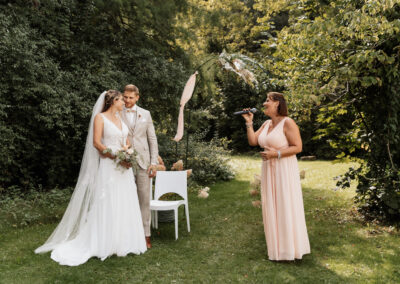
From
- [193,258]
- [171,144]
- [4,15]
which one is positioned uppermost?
[4,15]

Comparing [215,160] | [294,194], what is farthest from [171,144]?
[294,194]

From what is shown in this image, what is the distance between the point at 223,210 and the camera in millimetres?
6336

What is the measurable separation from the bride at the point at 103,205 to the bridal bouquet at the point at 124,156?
2.3 inches

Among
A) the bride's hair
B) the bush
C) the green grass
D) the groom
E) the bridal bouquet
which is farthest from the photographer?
the bush

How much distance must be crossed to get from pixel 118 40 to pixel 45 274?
19.4 ft

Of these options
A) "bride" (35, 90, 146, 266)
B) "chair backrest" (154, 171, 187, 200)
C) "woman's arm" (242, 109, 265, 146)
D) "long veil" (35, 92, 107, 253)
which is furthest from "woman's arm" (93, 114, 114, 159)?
"woman's arm" (242, 109, 265, 146)

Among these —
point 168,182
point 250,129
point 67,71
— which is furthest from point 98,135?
point 67,71

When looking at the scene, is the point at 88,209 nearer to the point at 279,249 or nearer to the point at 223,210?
the point at 279,249

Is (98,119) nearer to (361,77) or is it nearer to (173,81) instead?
(361,77)

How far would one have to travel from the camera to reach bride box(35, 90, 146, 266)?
3.99m

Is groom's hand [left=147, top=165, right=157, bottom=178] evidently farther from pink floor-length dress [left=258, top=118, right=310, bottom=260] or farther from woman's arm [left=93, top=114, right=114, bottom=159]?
pink floor-length dress [left=258, top=118, right=310, bottom=260]

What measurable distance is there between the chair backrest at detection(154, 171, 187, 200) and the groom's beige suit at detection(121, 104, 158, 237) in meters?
0.61

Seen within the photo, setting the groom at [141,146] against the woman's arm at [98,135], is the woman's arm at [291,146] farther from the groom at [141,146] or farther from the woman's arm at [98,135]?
the woman's arm at [98,135]

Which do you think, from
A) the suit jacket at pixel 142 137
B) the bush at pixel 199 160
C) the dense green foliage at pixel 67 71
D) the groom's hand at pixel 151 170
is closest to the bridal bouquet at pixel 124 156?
the suit jacket at pixel 142 137
